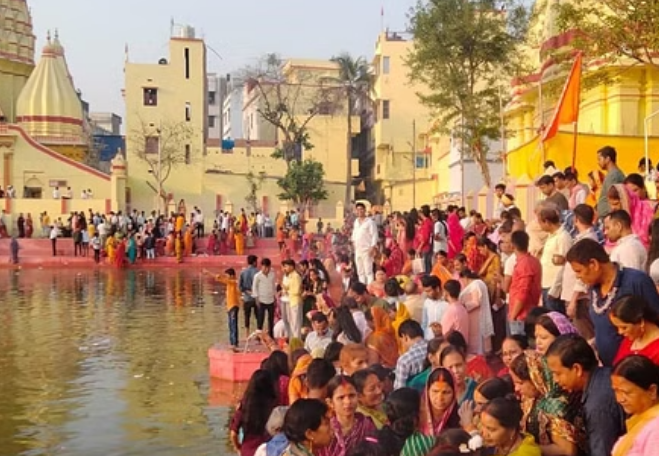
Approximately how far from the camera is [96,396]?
12156mm

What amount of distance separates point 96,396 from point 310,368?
6623 mm

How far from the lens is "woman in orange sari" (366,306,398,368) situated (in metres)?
8.54

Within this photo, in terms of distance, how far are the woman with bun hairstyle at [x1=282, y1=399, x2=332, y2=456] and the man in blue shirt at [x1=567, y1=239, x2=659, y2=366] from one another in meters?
1.67

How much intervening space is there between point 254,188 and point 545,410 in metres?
46.2

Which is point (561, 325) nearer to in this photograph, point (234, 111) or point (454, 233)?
point (454, 233)

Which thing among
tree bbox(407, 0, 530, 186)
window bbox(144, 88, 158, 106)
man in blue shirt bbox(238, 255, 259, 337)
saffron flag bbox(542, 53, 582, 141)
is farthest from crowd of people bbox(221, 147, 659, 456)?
window bbox(144, 88, 158, 106)

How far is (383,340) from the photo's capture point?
8719 millimetres

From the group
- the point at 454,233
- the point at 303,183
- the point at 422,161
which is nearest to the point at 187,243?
the point at 303,183

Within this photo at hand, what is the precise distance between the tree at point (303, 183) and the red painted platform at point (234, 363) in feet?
113

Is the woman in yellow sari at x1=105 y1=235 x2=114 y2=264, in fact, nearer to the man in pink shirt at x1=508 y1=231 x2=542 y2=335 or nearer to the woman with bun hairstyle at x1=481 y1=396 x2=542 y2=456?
the man in pink shirt at x1=508 y1=231 x2=542 y2=335

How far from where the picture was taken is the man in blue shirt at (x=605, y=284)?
5.33 meters

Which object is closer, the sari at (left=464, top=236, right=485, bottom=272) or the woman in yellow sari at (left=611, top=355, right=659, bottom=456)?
the woman in yellow sari at (left=611, top=355, right=659, bottom=456)

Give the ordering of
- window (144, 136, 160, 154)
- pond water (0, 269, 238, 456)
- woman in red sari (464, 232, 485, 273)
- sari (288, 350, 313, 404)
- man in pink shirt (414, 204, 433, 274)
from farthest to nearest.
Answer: window (144, 136, 160, 154) < man in pink shirt (414, 204, 433, 274) < woman in red sari (464, 232, 485, 273) < pond water (0, 269, 238, 456) < sari (288, 350, 313, 404)

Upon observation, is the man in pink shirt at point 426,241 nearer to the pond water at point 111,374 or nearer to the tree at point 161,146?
the pond water at point 111,374
